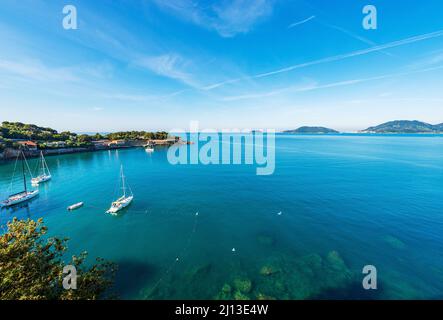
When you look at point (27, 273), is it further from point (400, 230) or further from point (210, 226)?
point (400, 230)

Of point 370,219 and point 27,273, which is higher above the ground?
point 27,273

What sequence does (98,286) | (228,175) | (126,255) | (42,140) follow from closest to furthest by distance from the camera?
(98,286) → (126,255) → (228,175) → (42,140)

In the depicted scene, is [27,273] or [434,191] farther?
[434,191]

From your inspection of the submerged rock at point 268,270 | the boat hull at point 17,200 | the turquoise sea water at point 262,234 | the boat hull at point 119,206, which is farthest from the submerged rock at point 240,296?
the boat hull at point 17,200

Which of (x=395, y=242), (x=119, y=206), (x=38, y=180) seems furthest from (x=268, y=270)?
(x=38, y=180)

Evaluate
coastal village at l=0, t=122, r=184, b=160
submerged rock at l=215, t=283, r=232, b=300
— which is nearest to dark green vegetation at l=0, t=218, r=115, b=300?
submerged rock at l=215, t=283, r=232, b=300

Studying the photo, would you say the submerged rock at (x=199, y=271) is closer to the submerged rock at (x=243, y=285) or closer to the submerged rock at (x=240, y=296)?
the submerged rock at (x=243, y=285)

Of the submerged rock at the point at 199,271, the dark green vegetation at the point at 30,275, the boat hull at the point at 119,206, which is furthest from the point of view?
the boat hull at the point at 119,206

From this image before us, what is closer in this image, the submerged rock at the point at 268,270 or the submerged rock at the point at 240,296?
the submerged rock at the point at 240,296

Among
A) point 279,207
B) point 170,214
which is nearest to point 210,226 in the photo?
point 170,214
